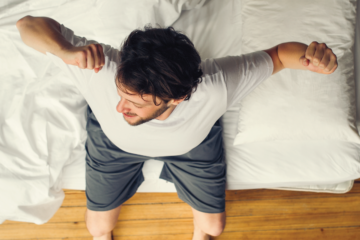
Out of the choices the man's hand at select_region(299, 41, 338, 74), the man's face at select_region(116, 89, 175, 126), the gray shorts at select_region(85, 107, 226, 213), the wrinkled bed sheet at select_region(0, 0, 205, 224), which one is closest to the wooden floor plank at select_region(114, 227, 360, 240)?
the gray shorts at select_region(85, 107, 226, 213)

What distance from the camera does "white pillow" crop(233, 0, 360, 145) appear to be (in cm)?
96

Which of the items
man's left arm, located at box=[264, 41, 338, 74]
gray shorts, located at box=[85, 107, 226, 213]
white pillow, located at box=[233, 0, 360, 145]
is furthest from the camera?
gray shorts, located at box=[85, 107, 226, 213]

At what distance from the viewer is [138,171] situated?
1.14 m

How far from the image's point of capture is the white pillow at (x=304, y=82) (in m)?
0.96

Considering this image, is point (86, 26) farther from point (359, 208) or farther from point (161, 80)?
point (359, 208)

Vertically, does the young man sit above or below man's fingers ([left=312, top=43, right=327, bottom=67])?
below

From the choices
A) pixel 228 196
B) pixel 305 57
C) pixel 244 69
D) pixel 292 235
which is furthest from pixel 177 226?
pixel 305 57

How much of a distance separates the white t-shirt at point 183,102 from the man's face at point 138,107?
9 centimetres

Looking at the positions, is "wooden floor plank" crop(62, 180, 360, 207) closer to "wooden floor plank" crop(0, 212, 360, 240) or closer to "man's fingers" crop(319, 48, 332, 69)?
"wooden floor plank" crop(0, 212, 360, 240)

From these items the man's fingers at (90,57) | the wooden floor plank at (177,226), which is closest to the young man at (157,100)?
the man's fingers at (90,57)

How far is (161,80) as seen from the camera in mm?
665

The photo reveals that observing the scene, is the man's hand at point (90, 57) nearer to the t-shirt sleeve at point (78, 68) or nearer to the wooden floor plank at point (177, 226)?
the t-shirt sleeve at point (78, 68)

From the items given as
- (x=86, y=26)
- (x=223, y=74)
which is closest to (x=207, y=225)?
(x=223, y=74)

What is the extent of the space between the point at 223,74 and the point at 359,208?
52.0 inches
